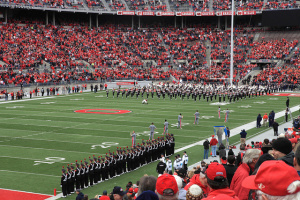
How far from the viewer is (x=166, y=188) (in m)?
3.85

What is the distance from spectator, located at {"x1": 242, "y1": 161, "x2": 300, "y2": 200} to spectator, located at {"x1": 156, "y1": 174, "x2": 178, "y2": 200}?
108 centimetres

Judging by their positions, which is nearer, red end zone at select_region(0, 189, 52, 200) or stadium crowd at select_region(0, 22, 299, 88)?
red end zone at select_region(0, 189, 52, 200)

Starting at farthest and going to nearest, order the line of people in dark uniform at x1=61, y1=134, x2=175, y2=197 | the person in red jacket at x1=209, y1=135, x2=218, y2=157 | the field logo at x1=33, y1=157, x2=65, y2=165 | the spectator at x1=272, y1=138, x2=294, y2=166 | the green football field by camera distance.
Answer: the person in red jacket at x1=209, y1=135, x2=218, y2=157 < the field logo at x1=33, y1=157, x2=65, y2=165 < the green football field < the line of people in dark uniform at x1=61, y1=134, x2=175, y2=197 < the spectator at x1=272, y1=138, x2=294, y2=166

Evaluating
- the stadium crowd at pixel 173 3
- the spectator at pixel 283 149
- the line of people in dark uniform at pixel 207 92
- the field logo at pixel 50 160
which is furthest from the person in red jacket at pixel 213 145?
the stadium crowd at pixel 173 3

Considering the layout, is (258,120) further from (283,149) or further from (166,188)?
(166,188)

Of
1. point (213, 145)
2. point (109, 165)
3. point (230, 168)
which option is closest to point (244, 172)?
point (230, 168)

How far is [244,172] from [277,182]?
227 centimetres

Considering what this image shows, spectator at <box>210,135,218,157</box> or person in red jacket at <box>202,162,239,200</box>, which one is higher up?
person in red jacket at <box>202,162,239,200</box>

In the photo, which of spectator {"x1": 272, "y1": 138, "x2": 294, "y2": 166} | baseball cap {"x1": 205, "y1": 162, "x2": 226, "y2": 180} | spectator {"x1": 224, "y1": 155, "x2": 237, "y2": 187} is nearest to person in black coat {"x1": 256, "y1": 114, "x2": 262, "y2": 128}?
spectator {"x1": 224, "y1": 155, "x2": 237, "y2": 187}

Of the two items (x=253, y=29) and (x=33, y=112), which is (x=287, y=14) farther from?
(x=33, y=112)

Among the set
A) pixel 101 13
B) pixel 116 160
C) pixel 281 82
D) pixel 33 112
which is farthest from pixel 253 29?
pixel 116 160

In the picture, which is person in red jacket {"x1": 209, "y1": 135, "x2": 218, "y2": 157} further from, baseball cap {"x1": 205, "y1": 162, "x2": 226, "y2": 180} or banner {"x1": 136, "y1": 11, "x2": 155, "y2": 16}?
banner {"x1": 136, "y1": 11, "x2": 155, "y2": 16}

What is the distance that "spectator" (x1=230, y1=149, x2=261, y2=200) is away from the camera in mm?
4650

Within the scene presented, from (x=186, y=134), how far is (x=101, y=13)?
43765 millimetres
